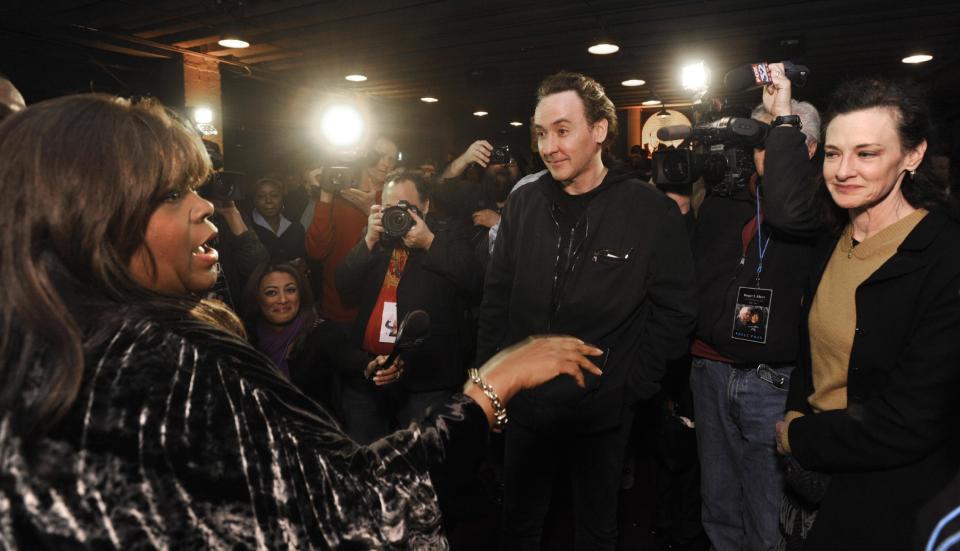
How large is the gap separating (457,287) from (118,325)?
7.00 ft

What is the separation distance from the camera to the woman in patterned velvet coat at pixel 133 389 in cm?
83

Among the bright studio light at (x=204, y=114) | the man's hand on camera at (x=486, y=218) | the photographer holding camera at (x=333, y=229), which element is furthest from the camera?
the bright studio light at (x=204, y=114)

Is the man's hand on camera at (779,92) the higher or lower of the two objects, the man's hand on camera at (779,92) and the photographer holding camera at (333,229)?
the higher

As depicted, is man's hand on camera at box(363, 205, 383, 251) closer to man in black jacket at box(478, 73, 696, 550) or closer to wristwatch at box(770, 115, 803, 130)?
man in black jacket at box(478, 73, 696, 550)

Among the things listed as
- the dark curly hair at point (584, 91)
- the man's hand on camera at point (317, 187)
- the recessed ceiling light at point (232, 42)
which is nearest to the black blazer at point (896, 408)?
the dark curly hair at point (584, 91)

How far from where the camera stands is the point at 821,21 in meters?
6.27

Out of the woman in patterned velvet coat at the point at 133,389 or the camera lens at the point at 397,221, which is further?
the camera lens at the point at 397,221

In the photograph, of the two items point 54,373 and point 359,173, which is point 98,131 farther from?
point 359,173

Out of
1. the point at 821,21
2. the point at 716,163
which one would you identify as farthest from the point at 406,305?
the point at 821,21

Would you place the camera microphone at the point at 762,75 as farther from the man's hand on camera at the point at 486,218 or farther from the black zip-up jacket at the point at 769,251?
the man's hand on camera at the point at 486,218

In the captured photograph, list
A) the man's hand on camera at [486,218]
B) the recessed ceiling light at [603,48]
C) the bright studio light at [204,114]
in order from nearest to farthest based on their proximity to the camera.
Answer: the man's hand on camera at [486,218]
the recessed ceiling light at [603,48]
the bright studio light at [204,114]

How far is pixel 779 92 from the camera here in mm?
2410

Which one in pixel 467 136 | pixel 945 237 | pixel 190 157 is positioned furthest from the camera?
pixel 467 136

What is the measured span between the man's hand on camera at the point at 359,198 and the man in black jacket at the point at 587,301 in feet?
5.54
